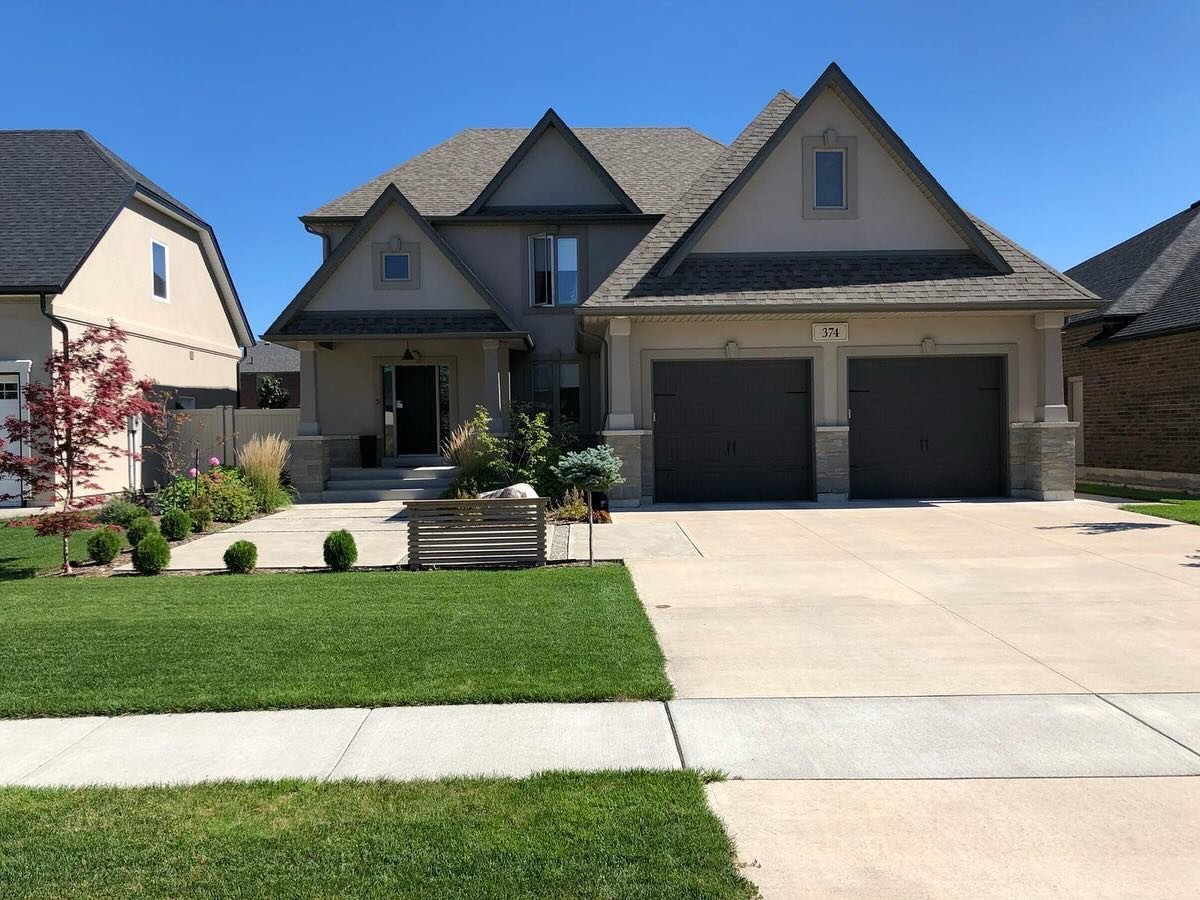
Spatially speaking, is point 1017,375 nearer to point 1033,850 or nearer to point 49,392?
point 1033,850

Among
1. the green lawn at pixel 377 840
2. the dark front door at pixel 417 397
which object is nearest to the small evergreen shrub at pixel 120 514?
the dark front door at pixel 417 397

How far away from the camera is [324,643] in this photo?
21.1ft

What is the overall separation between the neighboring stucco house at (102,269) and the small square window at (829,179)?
14.2 m

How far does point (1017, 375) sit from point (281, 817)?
15506 mm

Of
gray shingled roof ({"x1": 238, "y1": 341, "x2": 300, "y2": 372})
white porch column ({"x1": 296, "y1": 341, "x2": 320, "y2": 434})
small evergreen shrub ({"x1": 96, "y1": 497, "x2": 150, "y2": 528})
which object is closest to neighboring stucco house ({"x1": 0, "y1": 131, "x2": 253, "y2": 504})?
small evergreen shrub ({"x1": 96, "y1": 497, "x2": 150, "y2": 528})

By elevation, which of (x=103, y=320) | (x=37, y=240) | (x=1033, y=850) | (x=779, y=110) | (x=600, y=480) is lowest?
(x=1033, y=850)

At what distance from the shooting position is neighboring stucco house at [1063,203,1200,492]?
18.0 metres

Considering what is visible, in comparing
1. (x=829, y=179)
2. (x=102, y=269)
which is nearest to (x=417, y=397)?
(x=102, y=269)

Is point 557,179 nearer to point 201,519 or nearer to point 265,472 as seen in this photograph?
point 265,472

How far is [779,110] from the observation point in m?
17.7

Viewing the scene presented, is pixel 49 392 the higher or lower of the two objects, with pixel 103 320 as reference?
lower

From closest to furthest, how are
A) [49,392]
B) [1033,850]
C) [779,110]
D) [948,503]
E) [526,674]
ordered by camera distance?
1. [1033,850]
2. [526,674]
3. [49,392]
4. [948,503]
5. [779,110]

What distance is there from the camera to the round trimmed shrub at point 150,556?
377 inches

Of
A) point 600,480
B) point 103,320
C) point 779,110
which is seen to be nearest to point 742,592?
point 600,480
